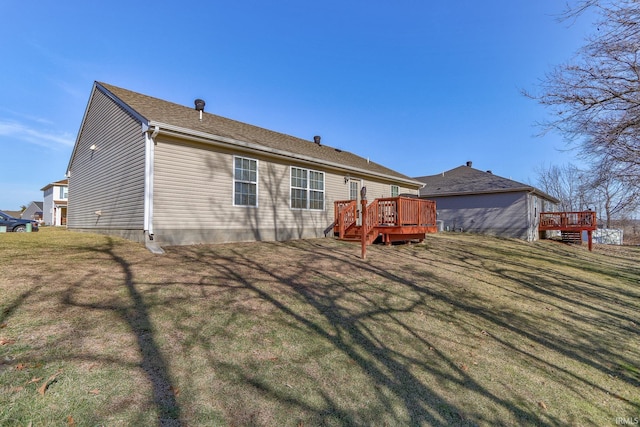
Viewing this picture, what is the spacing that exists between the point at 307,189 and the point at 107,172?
7103 millimetres

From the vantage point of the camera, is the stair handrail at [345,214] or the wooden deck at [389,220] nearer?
the wooden deck at [389,220]

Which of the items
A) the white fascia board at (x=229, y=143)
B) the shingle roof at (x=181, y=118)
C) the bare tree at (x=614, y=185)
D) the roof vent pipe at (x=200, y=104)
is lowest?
the bare tree at (x=614, y=185)

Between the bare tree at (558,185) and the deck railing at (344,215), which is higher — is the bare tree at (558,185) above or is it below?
above

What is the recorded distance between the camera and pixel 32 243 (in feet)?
24.1

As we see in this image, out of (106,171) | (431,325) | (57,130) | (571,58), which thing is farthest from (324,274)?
(57,130)

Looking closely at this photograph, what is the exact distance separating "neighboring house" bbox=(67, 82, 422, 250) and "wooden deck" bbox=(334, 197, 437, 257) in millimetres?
1205

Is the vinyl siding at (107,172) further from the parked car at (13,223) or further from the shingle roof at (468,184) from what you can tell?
the shingle roof at (468,184)

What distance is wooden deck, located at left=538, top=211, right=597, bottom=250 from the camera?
17875 mm

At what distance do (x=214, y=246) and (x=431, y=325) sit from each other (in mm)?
6236

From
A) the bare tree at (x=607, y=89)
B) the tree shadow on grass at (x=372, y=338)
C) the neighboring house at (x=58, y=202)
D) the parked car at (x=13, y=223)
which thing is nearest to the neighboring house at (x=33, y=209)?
the neighboring house at (x=58, y=202)

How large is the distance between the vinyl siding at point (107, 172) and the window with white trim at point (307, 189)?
5.04 meters

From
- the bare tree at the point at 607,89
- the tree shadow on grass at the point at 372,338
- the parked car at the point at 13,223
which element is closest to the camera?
the tree shadow on grass at the point at 372,338

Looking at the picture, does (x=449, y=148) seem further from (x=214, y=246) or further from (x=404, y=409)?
(x=404, y=409)

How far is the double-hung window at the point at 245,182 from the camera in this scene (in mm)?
9547
